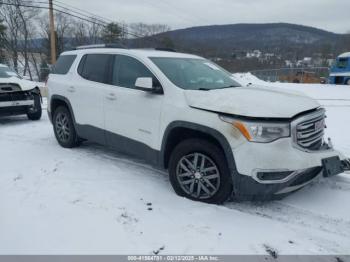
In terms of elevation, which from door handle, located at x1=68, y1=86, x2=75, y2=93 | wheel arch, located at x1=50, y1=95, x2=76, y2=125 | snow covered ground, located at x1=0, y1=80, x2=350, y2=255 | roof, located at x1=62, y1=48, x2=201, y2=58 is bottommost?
snow covered ground, located at x1=0, y1=80, x2=350, y2=255

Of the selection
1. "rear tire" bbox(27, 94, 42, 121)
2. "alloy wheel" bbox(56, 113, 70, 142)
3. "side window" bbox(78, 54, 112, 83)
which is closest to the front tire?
"side window" bbox(78, 54, 112, 83)

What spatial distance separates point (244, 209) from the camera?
11.9ft

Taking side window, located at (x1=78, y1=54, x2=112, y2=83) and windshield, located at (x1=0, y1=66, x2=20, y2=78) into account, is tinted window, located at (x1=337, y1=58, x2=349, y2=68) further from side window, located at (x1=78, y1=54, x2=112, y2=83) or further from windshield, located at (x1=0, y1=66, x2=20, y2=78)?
side window, located at (x1=78, y1=54, x2=112, y2=83)

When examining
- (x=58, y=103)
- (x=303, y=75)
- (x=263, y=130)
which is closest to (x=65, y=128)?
(x=58, y=103)

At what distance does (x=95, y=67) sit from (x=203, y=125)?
2.55 metres

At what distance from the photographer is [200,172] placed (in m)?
3.59

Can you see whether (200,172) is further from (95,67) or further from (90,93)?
(95,67)

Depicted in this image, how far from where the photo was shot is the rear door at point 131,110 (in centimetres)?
402

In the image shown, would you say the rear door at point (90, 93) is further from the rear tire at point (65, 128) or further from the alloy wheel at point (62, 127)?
the alloy wheel at point (62, 127)

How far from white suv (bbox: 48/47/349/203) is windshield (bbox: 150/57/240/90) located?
0.6 inches

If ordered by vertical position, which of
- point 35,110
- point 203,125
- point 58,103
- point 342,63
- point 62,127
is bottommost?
point 35,110

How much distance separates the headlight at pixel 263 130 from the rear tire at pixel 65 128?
3630 mm

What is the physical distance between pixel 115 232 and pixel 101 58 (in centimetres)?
299

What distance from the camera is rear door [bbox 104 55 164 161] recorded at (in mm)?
4020
